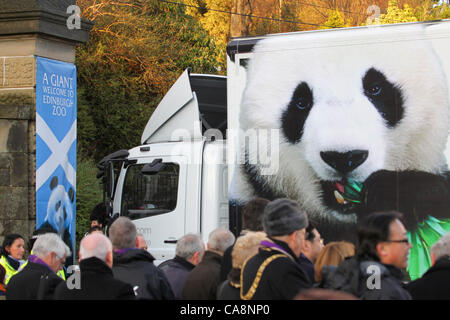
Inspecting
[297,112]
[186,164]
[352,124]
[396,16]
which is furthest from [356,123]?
[396,16]

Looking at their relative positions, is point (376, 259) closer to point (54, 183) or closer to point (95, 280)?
point (95, 280)

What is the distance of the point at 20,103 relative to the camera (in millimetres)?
9359

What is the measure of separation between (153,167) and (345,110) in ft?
9.95

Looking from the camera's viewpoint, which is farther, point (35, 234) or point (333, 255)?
point (35, 234)

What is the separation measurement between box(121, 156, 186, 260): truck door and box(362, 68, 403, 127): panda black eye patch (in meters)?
2.96

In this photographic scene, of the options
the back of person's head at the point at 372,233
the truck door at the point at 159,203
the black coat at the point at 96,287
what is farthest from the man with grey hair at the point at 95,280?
the truck door at the point at 159,203

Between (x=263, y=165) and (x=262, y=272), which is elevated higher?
(x=263, y=165)

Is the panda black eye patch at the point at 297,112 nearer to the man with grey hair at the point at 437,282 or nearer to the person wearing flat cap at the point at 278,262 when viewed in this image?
the person wearing flat cap at the point at 278,262

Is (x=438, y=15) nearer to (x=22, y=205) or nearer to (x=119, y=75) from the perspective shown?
(x=119, y=75)

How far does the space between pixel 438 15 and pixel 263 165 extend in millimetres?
21955

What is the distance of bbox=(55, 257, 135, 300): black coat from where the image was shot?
4477mm

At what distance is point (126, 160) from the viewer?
9.71 meters
